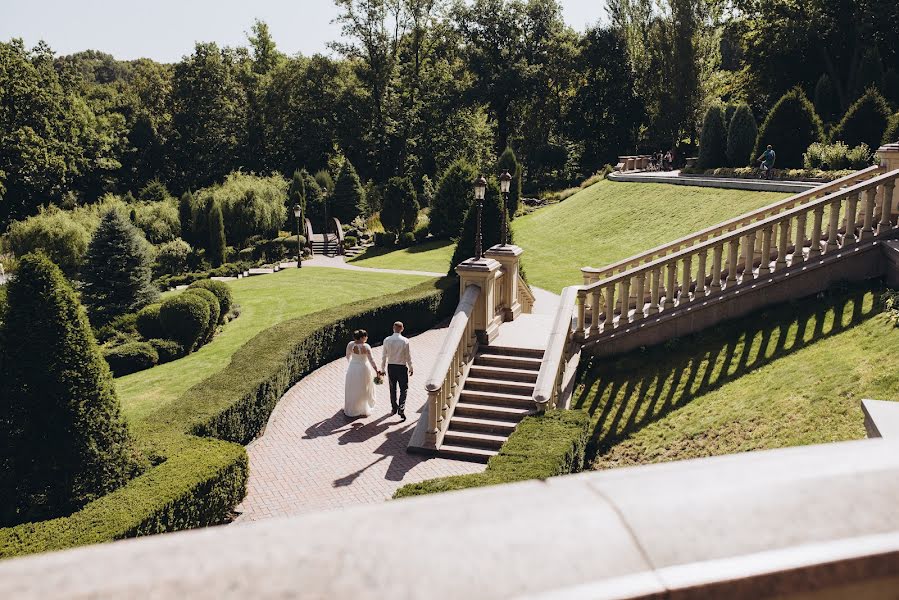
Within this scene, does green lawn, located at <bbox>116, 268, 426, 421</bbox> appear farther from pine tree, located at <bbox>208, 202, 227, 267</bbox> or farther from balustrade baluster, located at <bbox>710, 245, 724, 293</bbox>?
balustrade baluster, located at <bbox>710, 245, 724, 293</bbox>

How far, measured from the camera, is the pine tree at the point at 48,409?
830cm

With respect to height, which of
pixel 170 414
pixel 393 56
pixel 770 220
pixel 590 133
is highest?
pixel 393 56

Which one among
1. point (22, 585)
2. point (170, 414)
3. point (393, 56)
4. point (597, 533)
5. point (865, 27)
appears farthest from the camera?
point (393, 56)

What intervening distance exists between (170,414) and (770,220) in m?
9.91

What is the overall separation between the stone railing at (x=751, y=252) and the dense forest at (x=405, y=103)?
112ft

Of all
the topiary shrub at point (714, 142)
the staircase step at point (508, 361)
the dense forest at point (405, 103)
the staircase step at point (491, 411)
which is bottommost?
the staircase step at point (491, 411)

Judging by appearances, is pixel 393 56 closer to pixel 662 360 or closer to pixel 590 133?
pixel 590 133

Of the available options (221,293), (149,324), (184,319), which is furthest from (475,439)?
(221,293)

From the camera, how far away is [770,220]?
11734 mm

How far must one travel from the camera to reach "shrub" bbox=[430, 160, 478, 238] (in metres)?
34.8

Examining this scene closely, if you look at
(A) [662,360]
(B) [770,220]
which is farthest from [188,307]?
(B) [770,220]

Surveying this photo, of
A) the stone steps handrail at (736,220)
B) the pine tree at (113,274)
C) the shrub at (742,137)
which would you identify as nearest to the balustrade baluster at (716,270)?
the stone steps handrail at (736,220)

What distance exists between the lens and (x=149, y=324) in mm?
19969

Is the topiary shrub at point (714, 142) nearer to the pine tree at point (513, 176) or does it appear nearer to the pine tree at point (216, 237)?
the pine tree at point (513, 176)
